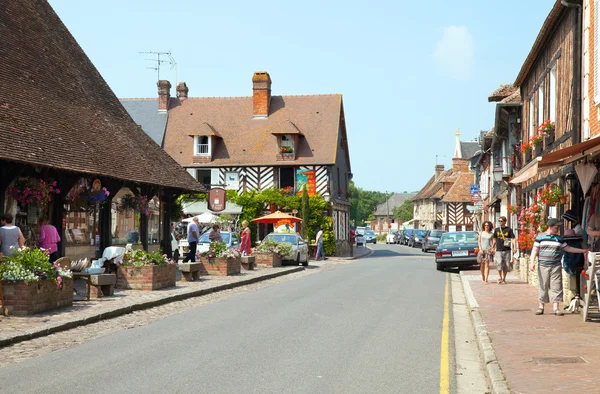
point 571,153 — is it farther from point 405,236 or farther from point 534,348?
point 405,236

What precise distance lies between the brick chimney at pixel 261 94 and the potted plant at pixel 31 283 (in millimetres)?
36324

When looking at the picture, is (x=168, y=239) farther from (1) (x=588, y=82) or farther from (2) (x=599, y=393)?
(2) (x=599, y=393)

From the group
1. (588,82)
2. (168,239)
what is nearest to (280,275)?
(168,239)

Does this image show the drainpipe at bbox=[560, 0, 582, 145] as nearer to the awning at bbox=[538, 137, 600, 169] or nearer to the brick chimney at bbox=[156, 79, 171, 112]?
the awning at bbox=[538, 137, 600, 169]

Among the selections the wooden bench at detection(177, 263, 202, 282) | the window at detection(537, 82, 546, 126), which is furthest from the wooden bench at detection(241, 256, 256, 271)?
the window at detection(537, 82, 546, 126)

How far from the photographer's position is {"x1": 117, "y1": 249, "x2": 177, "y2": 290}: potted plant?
56.8 feet

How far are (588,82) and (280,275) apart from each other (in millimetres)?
13371

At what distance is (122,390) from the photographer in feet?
23.4

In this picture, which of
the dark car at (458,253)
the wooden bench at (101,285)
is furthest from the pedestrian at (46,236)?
the dark car at (458,253)

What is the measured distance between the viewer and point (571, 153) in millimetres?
12547

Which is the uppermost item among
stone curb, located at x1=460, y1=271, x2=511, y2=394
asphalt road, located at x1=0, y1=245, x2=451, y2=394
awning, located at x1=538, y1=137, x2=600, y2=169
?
awning, located at x1=538, y1=137, x2=600, y2=169

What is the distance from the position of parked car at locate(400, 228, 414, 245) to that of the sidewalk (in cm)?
6100

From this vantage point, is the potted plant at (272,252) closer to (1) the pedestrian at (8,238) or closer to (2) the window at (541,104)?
(2) the window at (541,104)

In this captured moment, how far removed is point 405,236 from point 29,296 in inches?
2678
